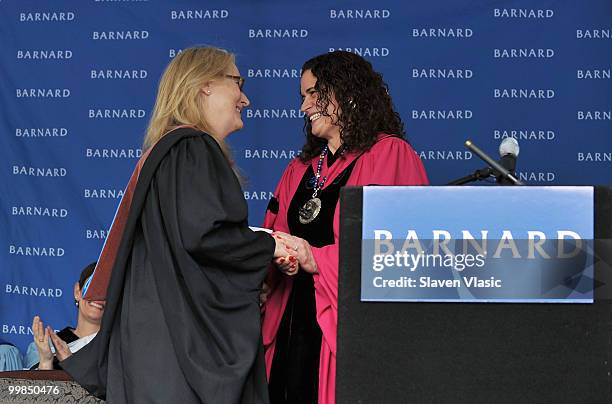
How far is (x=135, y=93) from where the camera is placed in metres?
5.27

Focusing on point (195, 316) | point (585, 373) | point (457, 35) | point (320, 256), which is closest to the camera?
point (585, 373)

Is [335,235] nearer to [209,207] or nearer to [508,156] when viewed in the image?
[209,207]

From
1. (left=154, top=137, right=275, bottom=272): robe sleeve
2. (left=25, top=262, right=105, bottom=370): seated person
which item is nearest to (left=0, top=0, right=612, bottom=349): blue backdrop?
(left=25, top=262, right=105, bottom=370): seated person

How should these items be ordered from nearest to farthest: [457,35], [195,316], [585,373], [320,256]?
[585,373] < [195,316] < [320,256] < [457,35]

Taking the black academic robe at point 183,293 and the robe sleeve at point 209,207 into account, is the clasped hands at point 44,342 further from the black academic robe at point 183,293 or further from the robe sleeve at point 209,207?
the robe sleeve at point 209,207

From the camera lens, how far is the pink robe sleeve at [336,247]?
10.7 feet

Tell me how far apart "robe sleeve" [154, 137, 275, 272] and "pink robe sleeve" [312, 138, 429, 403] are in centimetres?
24

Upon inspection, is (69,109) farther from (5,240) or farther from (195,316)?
(195,316)

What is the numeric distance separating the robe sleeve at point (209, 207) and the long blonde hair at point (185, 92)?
0.20 meters

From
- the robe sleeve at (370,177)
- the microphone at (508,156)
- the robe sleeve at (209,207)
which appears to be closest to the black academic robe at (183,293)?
the robe sleeve at (209,207)

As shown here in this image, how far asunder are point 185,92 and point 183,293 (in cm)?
73

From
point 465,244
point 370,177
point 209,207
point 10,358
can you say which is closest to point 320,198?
point 370,177

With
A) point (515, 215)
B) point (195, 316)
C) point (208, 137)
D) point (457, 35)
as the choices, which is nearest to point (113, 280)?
point (195, 316)

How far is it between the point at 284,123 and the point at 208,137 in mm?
2041
